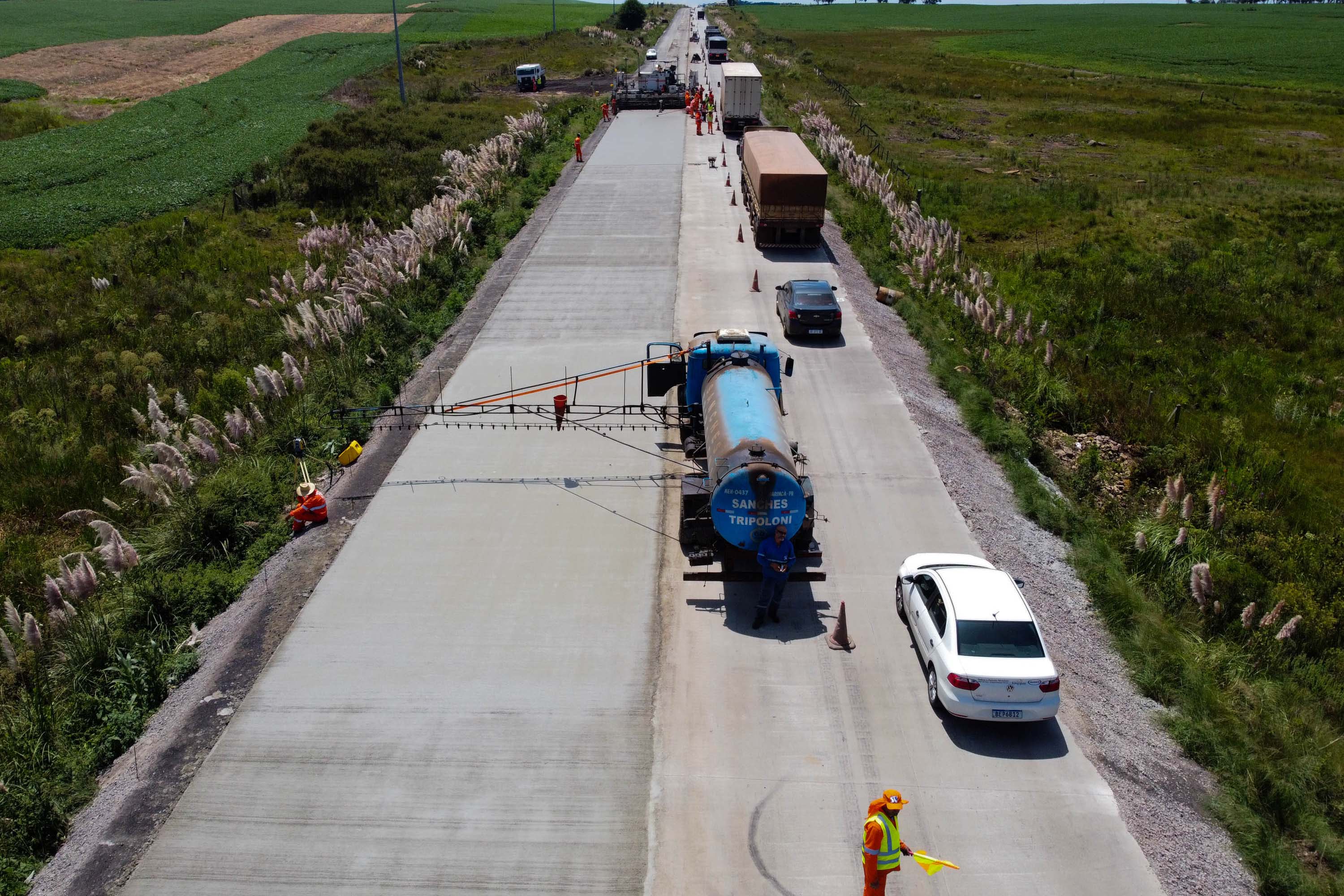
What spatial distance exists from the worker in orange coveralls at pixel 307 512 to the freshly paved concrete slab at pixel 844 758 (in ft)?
20.0

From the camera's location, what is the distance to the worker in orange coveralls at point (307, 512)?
15422 mm

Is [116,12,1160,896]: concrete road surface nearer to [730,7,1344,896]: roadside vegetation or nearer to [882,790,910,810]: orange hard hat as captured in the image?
[882,790,910,810]: orange hard hat

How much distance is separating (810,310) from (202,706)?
15938 mm

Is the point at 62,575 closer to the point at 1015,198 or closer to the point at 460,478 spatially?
the point at 460,478

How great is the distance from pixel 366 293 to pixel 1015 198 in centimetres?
2778

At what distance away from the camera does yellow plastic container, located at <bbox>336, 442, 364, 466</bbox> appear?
57.2ft

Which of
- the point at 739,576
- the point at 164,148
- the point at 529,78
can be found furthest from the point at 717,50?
the point at 739,576

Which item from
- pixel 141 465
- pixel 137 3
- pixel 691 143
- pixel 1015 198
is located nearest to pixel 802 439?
pixel 141 465

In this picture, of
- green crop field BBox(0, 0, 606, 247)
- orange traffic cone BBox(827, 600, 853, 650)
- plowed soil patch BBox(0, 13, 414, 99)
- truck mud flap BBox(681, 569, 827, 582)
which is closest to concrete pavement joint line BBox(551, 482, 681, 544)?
truck mud flap BBox(681, 569, 827, 582)

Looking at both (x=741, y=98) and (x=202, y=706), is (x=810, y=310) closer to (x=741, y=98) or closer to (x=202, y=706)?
(x=202, y=706)

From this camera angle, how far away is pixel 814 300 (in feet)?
75.4

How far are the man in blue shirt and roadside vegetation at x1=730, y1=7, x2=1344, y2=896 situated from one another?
15.6ft

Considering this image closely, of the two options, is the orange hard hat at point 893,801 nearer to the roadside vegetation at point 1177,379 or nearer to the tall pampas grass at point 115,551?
the roadside vegetation at point 1177,379

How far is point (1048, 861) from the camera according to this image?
9430 mm
